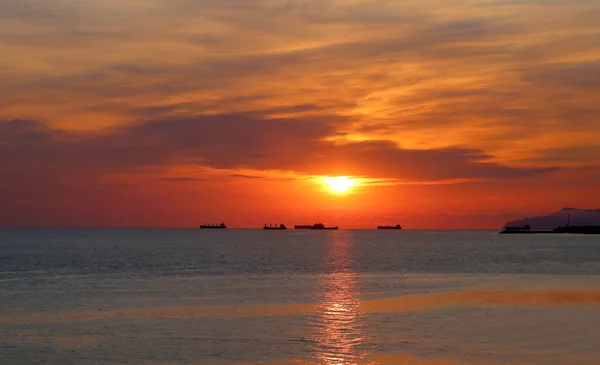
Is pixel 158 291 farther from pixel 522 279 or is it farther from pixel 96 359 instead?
pixel 522 279

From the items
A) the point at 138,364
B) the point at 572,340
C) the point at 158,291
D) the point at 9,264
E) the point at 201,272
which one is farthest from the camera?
the point at 9,264

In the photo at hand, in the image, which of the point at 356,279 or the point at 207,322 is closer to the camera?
the point at 207,322

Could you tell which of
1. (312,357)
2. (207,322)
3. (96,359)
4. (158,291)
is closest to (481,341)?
(312,357)

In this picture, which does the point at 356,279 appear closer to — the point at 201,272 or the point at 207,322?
the point at 201,272

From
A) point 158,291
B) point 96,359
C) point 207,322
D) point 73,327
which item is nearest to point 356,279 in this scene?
point 158,291

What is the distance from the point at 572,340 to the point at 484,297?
28.1 meters

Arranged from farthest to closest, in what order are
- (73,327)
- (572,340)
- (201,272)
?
1. (201,272)
2. (73,327)
3. (572,340)

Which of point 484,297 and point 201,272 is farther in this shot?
point 201,272

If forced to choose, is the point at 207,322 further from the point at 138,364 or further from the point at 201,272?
the point at 201,272

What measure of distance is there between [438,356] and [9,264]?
113379 mm

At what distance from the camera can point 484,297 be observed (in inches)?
3024

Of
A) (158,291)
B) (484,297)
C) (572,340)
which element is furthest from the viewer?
(158,291)

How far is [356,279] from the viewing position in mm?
102375

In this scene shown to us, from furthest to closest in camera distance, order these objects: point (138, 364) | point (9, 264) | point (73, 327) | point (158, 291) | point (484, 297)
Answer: point (9, 264) → point (158, 291) → point (484, 297) → point (73, 327) → point (138, 364)
